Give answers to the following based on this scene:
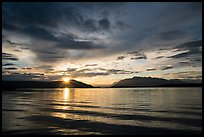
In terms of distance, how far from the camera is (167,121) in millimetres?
19766

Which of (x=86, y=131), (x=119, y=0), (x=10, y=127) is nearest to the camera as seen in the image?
(x=119, y=0)

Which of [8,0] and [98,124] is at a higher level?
[8,0]

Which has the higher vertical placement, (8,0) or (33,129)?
(8,0)

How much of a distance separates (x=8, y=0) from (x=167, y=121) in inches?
693

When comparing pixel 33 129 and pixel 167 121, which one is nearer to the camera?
pixel 33 129

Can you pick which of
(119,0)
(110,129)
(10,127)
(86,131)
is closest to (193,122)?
(110,129)

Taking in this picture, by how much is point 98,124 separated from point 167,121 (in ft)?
20.6

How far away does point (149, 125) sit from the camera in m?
18.0

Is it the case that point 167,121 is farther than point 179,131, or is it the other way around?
point 167,121

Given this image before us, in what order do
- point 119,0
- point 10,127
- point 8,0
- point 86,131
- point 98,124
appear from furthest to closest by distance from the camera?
point 98,124 → point 10,127 → point 86,131 → point 8,0 → point 119,0

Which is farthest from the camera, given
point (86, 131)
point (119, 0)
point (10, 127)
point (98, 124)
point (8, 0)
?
point (98, 124)

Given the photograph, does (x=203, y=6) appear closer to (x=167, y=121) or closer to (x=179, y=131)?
(x=179, y=131)

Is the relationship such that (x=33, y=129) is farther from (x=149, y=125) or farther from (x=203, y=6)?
(x=203, y=6)

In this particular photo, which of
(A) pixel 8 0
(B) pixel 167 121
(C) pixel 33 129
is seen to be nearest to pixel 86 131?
(C) pixel 33 129
